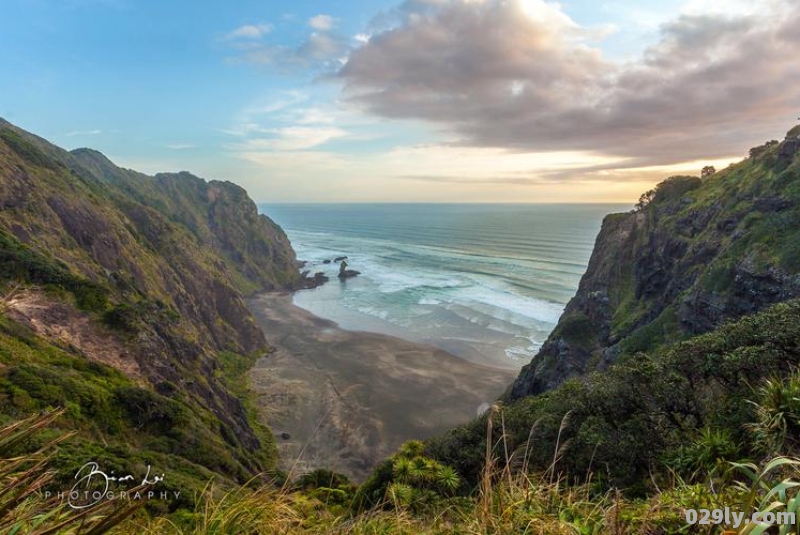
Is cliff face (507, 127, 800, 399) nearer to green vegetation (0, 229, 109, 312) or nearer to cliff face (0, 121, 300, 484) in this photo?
cliff face (0, 121, 300, 484)

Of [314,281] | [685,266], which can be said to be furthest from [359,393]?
[314,281]

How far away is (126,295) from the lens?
43.5 m

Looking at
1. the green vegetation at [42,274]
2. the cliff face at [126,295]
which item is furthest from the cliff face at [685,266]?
the green vegetation at [42,274]

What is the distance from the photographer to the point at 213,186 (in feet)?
445

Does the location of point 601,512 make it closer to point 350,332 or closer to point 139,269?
point 139,269

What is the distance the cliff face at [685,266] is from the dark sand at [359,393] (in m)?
8.10

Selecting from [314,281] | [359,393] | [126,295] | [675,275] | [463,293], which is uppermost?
[675,275]

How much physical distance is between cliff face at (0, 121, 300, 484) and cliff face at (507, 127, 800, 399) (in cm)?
3221

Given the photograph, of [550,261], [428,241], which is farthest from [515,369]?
[428,241]

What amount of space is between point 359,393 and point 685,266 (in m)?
38.0

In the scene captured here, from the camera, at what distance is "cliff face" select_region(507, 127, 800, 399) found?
32156mm

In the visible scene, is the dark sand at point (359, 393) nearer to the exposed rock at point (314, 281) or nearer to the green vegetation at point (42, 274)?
the green vegetation at point (42, 274)

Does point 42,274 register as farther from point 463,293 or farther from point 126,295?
point 463,293

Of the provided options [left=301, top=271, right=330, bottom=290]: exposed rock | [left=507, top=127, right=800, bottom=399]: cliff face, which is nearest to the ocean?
→ [left=301, top=271, right=330, bottom=290]: exposed rock
